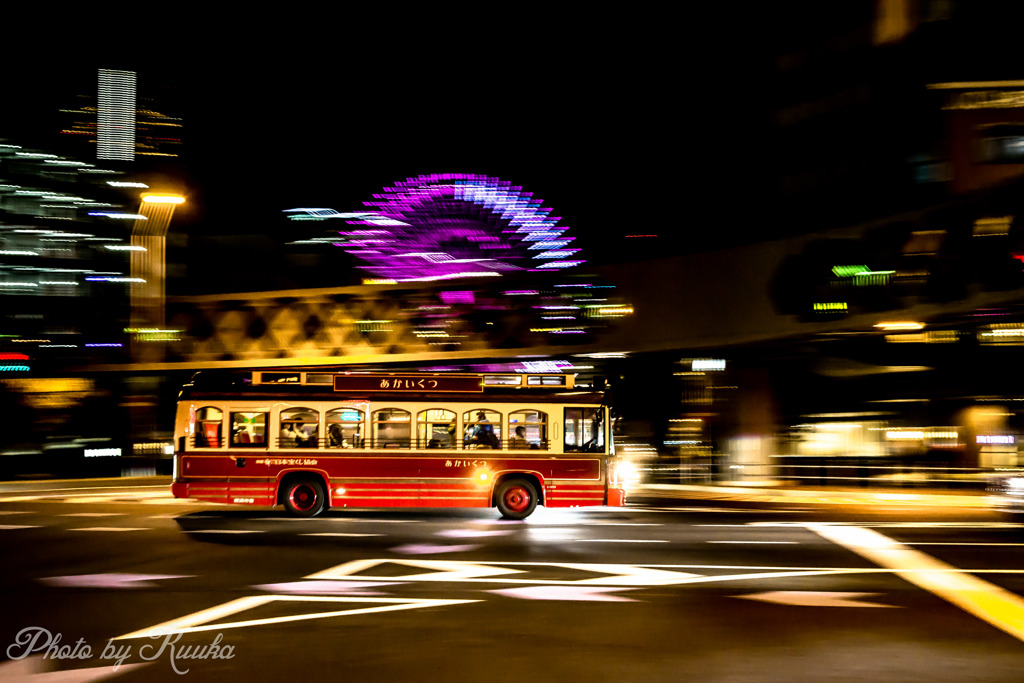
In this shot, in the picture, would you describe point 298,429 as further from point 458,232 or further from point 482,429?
point 458,232

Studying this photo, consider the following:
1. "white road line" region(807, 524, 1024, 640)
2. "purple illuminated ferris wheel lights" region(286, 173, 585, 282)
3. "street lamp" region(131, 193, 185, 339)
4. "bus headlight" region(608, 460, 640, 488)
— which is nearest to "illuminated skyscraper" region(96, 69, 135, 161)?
"street lamp" region(131, 193, 185, 339)

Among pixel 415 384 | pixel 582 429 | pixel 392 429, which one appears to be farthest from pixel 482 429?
pixel 582 429

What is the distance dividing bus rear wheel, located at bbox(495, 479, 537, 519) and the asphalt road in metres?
0.72

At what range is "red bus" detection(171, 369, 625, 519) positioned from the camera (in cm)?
1688

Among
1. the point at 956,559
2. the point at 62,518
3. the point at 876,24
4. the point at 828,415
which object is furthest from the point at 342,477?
the point at 876,24

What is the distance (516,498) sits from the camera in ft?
55.7

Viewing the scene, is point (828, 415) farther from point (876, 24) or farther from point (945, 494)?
point (876, 24)

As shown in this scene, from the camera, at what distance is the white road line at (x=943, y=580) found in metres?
8.55

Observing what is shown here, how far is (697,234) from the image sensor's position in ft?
114

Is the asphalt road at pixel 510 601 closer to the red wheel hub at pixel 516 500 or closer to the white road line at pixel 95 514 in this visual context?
the red wheel hub at pixel 516 500

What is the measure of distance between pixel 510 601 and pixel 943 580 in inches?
217


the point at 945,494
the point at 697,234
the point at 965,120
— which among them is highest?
the point at 965,120

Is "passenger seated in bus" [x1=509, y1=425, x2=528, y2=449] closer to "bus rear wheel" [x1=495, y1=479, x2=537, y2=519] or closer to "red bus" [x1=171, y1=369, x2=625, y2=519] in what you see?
"red bus" [x1=171, y1=369, x2=625, y2=519]

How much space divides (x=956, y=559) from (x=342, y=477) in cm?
1094
